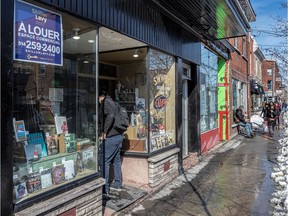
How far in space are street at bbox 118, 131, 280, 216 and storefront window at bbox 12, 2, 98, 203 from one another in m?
1.30

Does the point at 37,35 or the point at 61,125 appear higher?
the point at 37,35

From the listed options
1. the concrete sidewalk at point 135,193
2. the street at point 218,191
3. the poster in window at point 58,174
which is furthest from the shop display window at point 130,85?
the poster in window at point 58,174

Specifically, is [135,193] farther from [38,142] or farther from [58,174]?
[38,142]

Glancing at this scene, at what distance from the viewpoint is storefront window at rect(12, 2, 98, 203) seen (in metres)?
3.22

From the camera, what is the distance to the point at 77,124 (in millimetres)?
4277

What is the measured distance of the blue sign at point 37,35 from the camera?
304 centimetres

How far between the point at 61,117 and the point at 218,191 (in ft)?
11.0

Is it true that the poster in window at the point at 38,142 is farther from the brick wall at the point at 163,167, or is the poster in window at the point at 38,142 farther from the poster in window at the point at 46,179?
the brick wall at the point at 163,167

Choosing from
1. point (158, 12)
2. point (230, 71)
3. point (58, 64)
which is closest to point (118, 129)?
point (58, 64)

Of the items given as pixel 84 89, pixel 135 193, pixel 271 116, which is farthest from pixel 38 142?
pixel 271 116

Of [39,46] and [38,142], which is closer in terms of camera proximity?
[39,46]

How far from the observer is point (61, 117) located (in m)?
4.04

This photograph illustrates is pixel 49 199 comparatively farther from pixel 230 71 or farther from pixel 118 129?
pixel 230 71

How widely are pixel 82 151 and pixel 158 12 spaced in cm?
331
